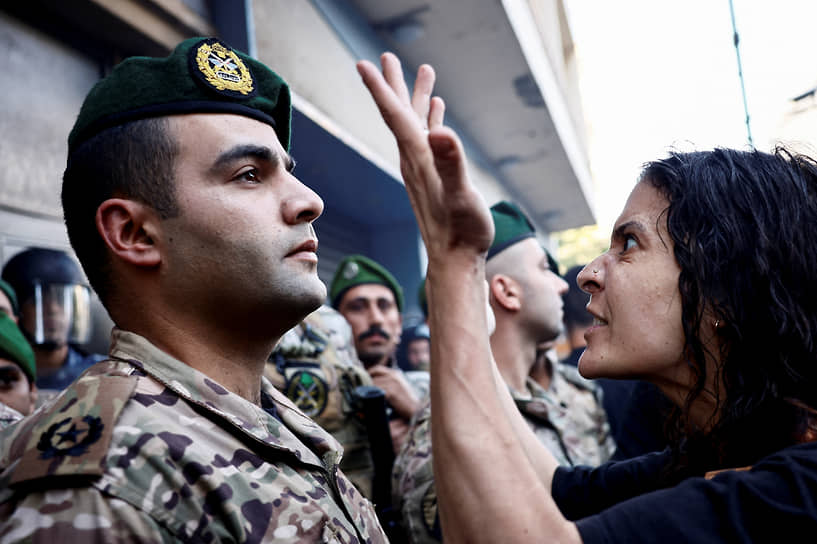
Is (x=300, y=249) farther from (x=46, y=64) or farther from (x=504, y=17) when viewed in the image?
(x=504, y=17)

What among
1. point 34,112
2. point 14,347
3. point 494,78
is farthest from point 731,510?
point 494,78

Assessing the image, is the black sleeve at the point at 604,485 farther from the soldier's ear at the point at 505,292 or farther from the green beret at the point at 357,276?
the green beret at the point at 357,276

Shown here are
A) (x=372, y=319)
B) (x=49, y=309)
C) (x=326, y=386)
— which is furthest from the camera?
(x=372, y=319)

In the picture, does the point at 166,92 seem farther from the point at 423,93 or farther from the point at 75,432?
the point at 75,432

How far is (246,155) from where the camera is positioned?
1642mm

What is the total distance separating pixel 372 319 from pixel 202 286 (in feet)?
10.1

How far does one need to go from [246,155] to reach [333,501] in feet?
2.98

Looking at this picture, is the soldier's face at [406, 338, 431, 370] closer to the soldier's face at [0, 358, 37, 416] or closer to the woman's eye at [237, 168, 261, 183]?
the soldier's face at [0, 358, 37, 416]

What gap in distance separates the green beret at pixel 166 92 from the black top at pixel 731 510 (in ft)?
4.53

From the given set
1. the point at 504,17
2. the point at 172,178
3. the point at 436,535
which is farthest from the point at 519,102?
the point at 172,178

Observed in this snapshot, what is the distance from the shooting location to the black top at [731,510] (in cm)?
125

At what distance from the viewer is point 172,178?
158cm

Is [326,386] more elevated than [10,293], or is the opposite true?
[10,293]

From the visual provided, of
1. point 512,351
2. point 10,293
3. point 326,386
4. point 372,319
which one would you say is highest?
point 10,293
